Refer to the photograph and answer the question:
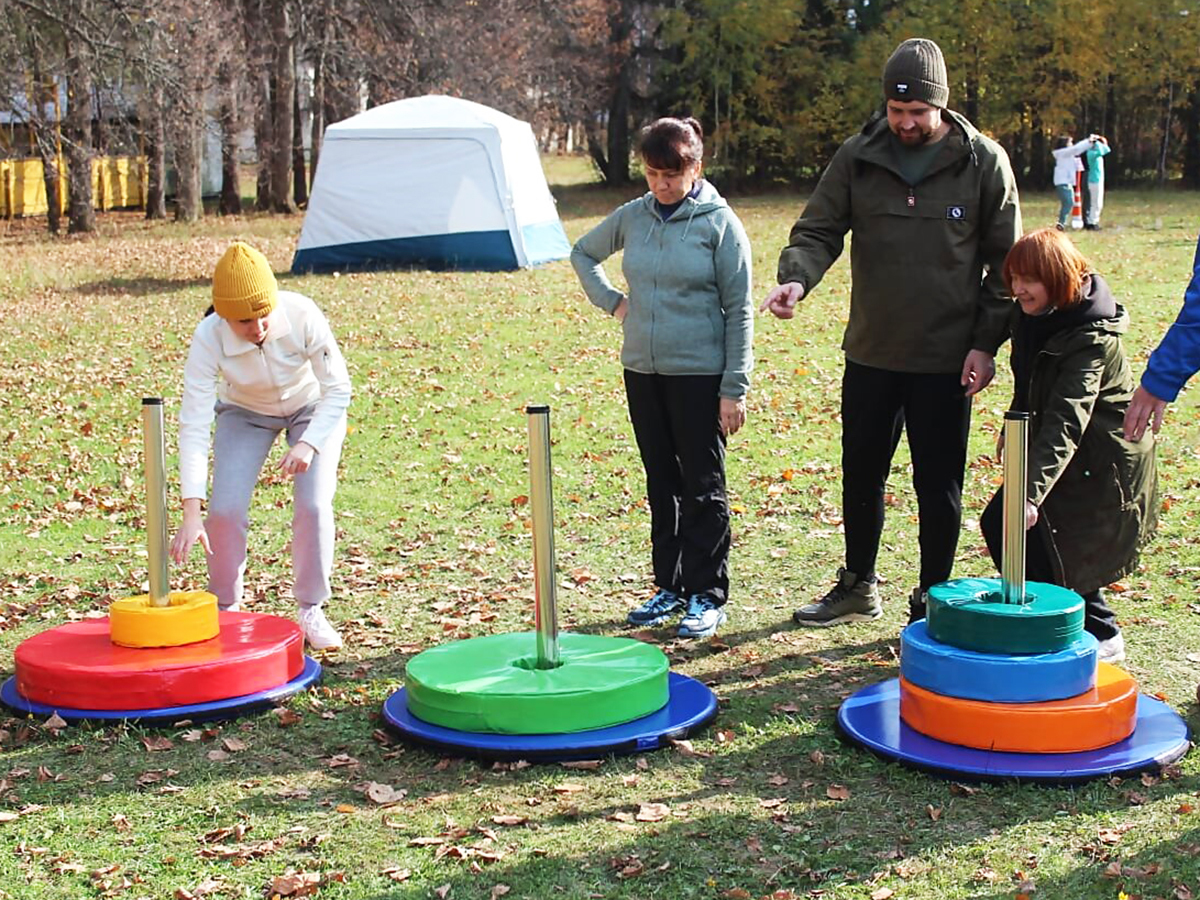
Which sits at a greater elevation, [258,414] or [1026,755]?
[258,414]

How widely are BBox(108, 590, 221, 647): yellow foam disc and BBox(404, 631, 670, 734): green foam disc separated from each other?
822 mm

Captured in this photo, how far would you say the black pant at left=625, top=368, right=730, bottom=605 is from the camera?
6.19m

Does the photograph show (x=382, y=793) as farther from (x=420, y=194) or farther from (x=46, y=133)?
(x=46, y=133)

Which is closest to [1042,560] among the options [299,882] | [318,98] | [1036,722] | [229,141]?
[1036,722]

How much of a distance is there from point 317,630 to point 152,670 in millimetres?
1020

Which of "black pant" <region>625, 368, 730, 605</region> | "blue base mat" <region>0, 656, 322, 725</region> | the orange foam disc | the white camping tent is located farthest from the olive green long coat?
the white camping tent

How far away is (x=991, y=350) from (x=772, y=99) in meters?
42.8

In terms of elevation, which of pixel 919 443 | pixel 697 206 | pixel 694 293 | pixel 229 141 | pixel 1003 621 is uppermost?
pixel 229 141

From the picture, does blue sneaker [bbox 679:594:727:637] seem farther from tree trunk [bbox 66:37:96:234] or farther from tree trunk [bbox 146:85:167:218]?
tree trunk [bbox 146:85:167:218]

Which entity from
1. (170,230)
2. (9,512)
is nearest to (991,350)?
(9,512)

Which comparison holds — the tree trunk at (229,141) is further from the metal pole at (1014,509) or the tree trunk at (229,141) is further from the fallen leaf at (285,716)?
the metal pole at (1014,509)

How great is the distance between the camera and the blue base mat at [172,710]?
17.4 feet

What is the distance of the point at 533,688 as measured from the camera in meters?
5.07

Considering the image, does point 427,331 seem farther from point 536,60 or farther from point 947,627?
point 536,60
